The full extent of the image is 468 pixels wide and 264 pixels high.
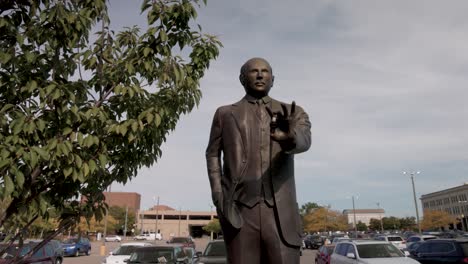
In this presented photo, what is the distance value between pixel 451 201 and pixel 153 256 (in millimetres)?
112579

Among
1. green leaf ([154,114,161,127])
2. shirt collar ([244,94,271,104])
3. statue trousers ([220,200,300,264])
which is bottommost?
statue trousers ([220,200,300,264])

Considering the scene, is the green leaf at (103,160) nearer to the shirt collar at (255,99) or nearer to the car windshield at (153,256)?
the shirt collar at (255,99)

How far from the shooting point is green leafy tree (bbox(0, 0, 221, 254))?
3240mm

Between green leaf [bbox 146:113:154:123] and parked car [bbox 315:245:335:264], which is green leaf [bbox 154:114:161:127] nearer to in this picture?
green leaf [bbox 146:113:154:123]

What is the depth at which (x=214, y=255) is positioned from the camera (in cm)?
1352

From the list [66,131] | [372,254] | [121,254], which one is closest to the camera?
[66,131]

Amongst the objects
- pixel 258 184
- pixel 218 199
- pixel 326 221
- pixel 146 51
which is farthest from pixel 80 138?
pixel 326 221

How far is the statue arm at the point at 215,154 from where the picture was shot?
338 cm

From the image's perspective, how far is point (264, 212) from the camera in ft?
10.4

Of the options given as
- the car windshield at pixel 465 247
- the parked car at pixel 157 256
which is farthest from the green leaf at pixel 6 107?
the car windshield at pixel 465 247

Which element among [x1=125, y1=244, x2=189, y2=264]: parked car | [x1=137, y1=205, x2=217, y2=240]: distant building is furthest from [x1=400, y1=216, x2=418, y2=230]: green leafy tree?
[x1=125, y1=244, x2=189, y2=264]: parked car

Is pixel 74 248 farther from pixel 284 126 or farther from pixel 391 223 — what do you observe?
pixel 391 223

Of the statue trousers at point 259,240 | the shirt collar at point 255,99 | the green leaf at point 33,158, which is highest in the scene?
the shirt collar at point 255,99

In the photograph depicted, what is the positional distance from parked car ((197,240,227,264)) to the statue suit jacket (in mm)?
9997
